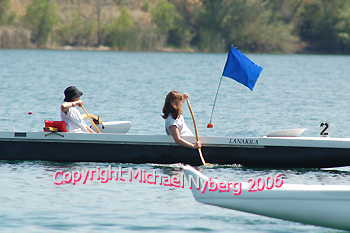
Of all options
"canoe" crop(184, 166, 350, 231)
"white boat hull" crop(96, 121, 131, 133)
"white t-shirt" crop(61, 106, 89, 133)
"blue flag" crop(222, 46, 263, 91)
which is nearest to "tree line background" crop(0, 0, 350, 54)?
"white boat hull" crop(96, 121, 131, 133)

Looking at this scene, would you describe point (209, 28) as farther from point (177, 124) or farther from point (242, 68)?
point (177, 124)

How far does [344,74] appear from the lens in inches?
1933

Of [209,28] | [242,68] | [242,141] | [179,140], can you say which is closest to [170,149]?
[179,140]

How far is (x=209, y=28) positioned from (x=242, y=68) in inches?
2725

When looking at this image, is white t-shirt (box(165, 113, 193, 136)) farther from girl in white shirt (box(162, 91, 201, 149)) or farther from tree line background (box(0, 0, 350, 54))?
tree line background (box(0, 0, 350, 54))

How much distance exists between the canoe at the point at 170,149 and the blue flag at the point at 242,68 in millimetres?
1708

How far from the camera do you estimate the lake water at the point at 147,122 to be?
30.5 ft

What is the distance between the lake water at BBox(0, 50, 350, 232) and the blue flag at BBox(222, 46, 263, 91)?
2.06 m

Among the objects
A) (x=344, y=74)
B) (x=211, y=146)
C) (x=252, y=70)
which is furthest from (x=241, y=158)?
(x=344, y=74)

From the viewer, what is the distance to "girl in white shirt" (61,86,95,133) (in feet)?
42.0

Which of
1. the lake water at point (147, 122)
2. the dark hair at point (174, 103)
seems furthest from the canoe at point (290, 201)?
the dark hair at point (174, 103)

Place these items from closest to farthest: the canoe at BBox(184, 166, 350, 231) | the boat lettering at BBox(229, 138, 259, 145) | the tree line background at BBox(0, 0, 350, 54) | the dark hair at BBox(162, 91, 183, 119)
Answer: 1. the canoe at BBox(184, 166, 350, 231)
2. the dark hair at BBox(162, 91, 183, 119)
3. the boat lettering at BBox(229, 138, 259, 145)
4. the tree line background at BBox(0, 0, 350, 54)

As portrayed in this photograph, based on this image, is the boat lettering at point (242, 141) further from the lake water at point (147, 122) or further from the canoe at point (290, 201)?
the canoe at point (290, 201)

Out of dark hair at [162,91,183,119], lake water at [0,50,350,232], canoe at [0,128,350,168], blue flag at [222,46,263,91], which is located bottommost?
lake water at [0,50,350,232]
